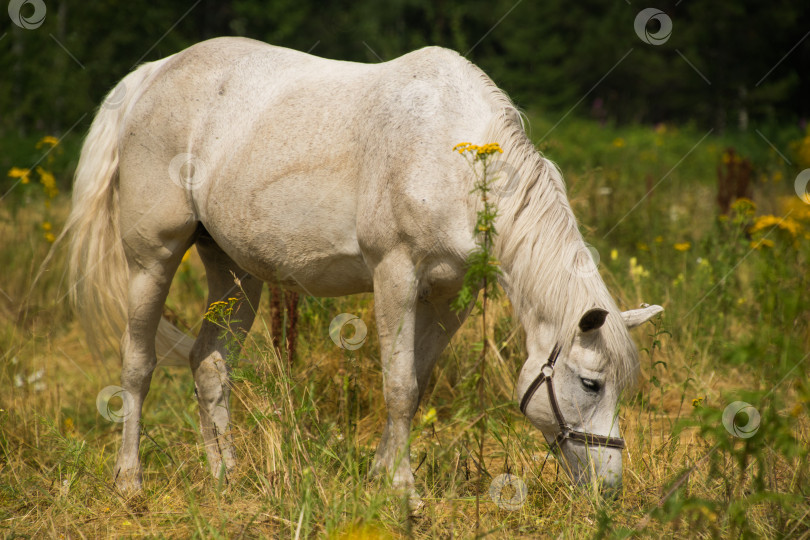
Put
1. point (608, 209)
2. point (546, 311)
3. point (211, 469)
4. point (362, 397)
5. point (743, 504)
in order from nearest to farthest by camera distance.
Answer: point (743, 504)
point (546, 311)
point (211, 469)
point (362, 397)
point (608, 209)

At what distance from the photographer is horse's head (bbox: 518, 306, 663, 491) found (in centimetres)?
261

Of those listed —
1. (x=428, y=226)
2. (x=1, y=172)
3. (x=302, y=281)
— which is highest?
(x=428, y=226)

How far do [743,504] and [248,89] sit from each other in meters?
2.68

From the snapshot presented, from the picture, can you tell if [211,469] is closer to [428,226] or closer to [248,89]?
[428,226]

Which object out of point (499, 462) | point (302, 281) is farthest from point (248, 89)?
point (499, 462)

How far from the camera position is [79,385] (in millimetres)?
4883

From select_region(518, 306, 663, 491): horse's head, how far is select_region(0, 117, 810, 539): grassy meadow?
15cm

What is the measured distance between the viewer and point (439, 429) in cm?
367
